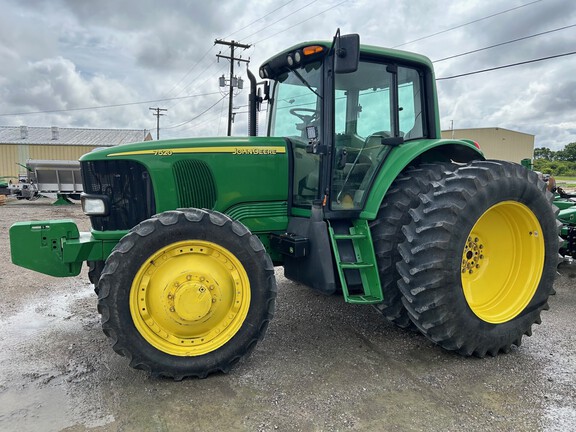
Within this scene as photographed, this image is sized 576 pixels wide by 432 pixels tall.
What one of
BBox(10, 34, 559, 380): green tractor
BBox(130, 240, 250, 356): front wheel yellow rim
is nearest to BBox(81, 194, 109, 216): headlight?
BBox(10, 34, 559, 380): green tractor

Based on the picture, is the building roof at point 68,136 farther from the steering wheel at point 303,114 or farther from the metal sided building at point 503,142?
the steering wheel at point 303,114

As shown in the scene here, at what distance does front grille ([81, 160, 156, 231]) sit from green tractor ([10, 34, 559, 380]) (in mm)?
12

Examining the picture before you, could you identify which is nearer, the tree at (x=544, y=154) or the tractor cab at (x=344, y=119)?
the tractor cab at (x=344, y=119)

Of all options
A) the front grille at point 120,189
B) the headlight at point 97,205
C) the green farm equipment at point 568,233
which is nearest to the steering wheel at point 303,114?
the front grille at point 120,189

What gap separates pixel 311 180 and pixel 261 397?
6.02 ft

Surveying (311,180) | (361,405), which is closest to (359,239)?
(311,180)

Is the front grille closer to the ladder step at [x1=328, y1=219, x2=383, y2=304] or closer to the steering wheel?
the steering wheel

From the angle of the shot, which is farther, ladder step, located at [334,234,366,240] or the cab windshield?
the cab windshield

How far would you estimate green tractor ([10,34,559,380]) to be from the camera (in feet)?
10.3

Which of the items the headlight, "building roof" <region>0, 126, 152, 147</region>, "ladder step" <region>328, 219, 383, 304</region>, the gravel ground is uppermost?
"building roof" <region>0, 126, 152, 147</region>

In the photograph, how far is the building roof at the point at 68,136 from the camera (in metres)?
38.7

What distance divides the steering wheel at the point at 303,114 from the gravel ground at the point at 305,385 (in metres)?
2.00

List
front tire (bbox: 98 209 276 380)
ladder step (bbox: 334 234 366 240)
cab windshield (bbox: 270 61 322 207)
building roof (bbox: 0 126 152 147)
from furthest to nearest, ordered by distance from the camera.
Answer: building roof (bbox: 0 126 152 147)
cab windshield (bbox: 270 61 322 207)
ladder step (bbox: 334 234 366 240)
front tire (bbox: 98 209 276 380)

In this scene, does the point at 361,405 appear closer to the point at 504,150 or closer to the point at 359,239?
the point at 359,239
